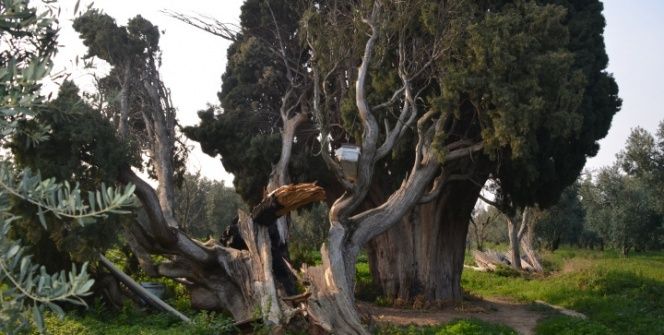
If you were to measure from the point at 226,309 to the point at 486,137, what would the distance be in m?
6.57

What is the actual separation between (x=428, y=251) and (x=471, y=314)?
106 inches

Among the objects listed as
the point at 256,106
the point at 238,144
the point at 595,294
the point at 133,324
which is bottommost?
the point at 133,324

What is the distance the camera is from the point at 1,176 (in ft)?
10.0

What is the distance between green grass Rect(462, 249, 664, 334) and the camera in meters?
13.7

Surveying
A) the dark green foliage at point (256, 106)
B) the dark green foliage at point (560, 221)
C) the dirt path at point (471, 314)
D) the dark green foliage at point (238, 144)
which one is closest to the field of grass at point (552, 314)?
the dirt path at point (471, 314)

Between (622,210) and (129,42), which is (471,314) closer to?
(129,42)

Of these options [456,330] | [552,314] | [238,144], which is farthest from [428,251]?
[456,330]

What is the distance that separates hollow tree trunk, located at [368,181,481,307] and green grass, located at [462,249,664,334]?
2723 mm

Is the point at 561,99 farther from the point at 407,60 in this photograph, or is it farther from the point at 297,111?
the point at 297,111

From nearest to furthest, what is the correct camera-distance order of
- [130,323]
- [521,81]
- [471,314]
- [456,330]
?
[456,330], [130,323], [521,81], [471,314]

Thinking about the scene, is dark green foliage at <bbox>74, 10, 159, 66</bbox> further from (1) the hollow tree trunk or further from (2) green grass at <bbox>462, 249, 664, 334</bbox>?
(2) green grass at <bbox>462, 249, 664, 334</bbox>

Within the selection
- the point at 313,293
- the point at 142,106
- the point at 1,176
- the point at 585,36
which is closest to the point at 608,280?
the point at 585,36

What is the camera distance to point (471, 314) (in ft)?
54.7

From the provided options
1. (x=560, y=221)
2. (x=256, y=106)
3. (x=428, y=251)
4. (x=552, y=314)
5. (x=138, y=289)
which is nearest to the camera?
(x=138, y=289)
